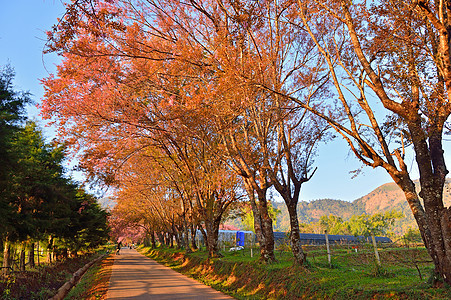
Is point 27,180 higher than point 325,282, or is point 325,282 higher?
point 27,180

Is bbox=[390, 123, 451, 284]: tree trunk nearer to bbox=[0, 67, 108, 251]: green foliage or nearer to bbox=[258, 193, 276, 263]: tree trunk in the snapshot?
bbox=[258, 193, 276, 263]: tree trunk

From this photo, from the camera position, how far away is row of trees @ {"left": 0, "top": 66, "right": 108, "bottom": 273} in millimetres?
10195

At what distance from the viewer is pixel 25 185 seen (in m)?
14.7

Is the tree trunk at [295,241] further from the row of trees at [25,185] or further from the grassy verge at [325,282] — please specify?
the row of trees at [25,185]

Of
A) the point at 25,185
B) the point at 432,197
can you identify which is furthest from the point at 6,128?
the point at 432,197

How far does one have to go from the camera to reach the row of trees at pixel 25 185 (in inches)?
401

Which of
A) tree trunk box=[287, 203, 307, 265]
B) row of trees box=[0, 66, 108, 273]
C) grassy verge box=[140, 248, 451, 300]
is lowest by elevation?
grassy verge box=[140, 248, 451, 300]

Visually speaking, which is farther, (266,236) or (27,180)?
(27,180)

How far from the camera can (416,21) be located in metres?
6.45

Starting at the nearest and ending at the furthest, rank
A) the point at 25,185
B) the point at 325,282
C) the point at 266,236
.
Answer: the point at 325,282
the point at 266,236
the point at 25,185

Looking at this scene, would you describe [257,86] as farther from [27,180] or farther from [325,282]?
[27,180]

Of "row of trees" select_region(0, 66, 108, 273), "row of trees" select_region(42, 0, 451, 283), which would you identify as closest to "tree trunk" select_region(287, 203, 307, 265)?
"row of trees" select_region(42, 0, 451, 283)

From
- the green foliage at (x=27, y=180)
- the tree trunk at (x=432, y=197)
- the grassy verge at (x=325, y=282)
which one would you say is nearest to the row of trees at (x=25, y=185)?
the green foliage at (x=27, y=180)

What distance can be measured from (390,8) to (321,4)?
4.63 ft
